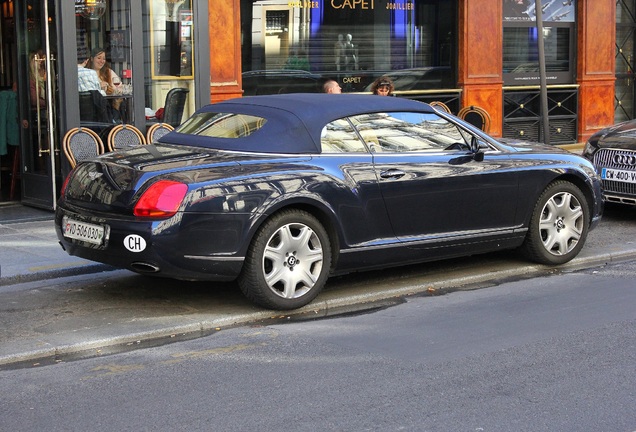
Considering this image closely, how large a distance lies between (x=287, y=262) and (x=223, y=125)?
1432 mm

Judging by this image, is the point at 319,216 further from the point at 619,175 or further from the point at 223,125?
the point at 619,175

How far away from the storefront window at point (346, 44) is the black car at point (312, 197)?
5.95 metres

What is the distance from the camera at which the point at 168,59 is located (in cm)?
1295

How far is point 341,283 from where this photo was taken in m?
8.59

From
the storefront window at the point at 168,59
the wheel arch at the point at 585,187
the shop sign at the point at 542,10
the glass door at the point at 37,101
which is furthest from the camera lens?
the shop sign at the point at 542,10

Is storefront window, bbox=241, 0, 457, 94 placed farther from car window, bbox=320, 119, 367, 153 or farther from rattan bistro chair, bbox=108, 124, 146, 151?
car window, bbox=320, 119, 367, 153

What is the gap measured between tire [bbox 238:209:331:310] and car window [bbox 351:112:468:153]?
39.9 inches

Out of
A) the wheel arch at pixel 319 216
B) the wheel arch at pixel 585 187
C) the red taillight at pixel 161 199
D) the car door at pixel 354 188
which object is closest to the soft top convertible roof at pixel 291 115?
the car door at pixel 354 188

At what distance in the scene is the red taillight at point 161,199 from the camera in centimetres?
707

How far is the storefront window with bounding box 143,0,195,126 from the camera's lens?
42.0 feet

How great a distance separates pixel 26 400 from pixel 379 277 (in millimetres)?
3926

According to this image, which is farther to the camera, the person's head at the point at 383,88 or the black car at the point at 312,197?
the person's head at the point at 383,88

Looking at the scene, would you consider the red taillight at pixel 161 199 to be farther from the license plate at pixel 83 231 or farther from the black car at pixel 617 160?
the black car at pixel 617 160

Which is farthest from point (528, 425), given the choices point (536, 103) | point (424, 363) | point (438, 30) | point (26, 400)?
point (536, 103)
